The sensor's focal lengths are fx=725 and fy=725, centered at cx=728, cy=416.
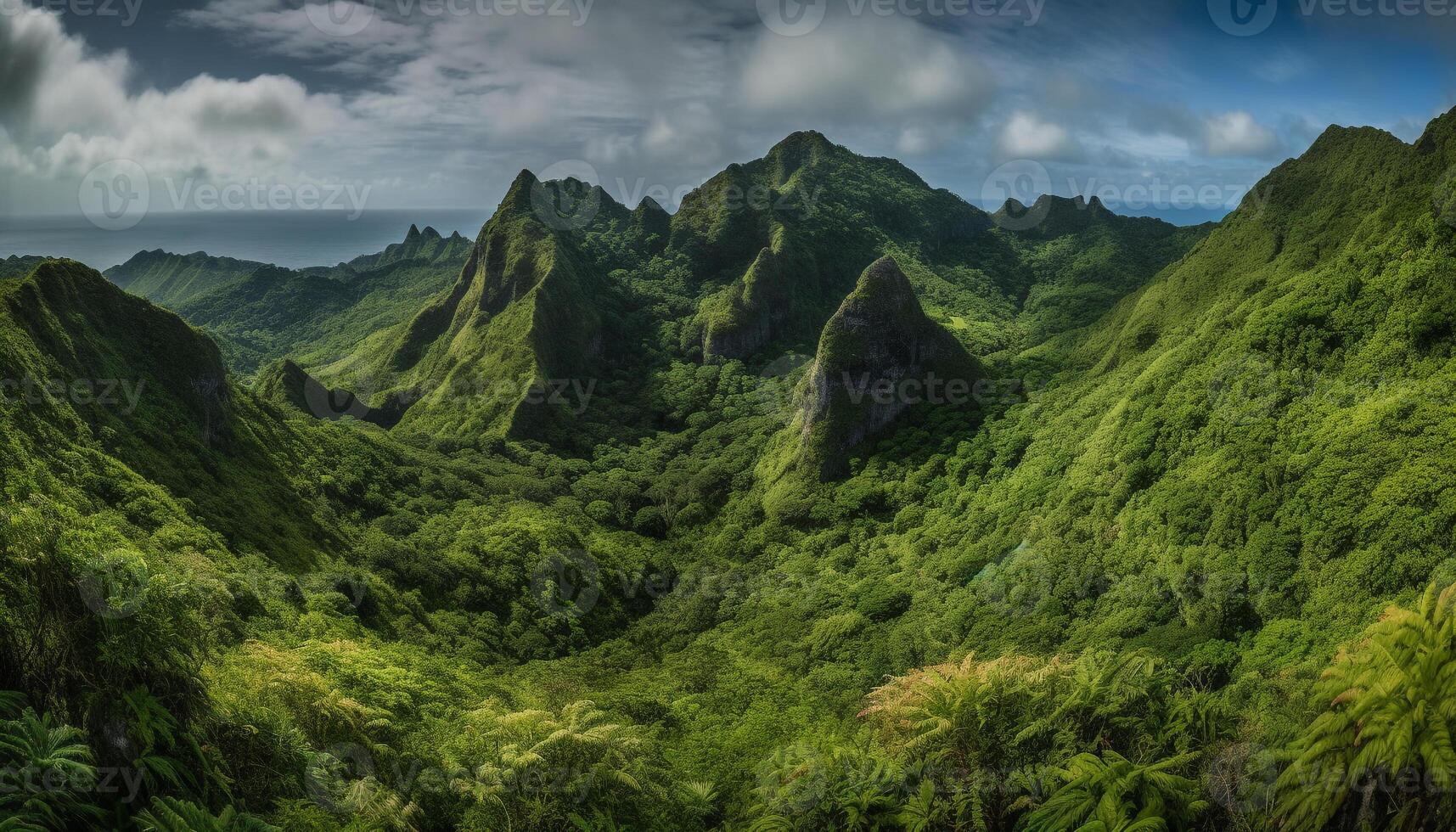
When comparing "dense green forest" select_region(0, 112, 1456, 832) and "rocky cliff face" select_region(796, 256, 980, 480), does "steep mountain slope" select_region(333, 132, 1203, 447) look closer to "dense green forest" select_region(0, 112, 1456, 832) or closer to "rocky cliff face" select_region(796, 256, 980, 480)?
"dense green forest" select_region(0, 112, 1456, 832)

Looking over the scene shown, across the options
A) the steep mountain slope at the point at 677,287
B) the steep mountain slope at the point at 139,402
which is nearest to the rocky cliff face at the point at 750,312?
the steep mountain slope at the point at 677,287

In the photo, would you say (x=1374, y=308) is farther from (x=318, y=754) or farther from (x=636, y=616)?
(x=636, y=616)

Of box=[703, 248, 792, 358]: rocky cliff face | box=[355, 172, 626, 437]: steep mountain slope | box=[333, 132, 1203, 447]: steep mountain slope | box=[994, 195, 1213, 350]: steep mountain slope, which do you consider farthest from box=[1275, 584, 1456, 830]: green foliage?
box=[703, 248, 792, 358]: rocky cliff face

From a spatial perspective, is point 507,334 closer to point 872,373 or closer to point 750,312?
point 750,312

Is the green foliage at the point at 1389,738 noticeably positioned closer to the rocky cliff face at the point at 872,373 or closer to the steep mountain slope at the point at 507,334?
the rocky cliff face at the point at 872,373

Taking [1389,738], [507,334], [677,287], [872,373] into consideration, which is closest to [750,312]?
[677,287]
